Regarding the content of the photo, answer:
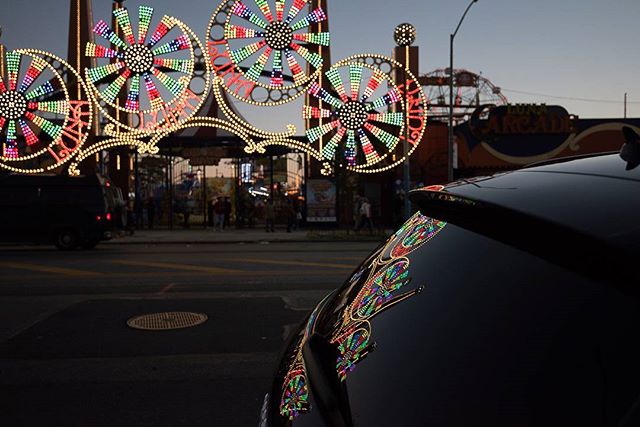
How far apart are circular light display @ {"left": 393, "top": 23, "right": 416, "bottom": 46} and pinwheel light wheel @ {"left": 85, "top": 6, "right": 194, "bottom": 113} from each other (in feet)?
34.9

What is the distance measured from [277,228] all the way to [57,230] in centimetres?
1308

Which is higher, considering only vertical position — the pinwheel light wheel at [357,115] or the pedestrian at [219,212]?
the pinwheel light wheel at [357,115]

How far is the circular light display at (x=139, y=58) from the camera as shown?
90.6ft

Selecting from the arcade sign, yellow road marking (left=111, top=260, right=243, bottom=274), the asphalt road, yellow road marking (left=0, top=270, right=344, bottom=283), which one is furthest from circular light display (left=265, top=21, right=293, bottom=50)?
yellow road marking (left=0, top=270, right=344, bottom=283)

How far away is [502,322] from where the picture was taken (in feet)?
3.69

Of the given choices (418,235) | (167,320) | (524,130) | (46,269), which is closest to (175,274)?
(46,269)

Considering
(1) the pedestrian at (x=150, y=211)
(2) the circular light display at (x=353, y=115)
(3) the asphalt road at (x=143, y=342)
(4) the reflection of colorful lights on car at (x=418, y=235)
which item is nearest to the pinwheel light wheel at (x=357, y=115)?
(2) the circular light display at (x=353, y=115)

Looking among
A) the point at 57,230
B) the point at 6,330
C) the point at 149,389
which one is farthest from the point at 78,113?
the point at 149,389

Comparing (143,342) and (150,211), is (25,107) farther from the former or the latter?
(143,342)

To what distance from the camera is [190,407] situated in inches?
158

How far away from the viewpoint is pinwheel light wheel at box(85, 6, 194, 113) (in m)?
26.9

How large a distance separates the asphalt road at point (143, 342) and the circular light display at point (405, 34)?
69.6ft

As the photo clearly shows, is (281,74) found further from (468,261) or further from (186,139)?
(468,261)

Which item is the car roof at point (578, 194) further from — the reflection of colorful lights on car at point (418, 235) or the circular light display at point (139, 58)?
the circular light display at point (139, 58)
